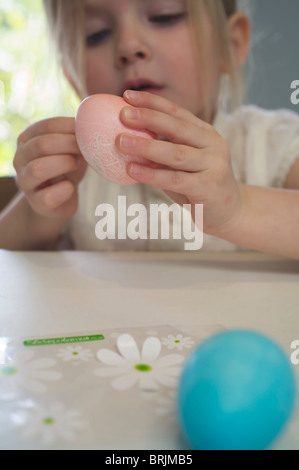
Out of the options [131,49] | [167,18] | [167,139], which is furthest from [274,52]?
[167,139]

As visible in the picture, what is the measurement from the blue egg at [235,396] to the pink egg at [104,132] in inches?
14.2

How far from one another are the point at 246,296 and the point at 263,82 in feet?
5.88

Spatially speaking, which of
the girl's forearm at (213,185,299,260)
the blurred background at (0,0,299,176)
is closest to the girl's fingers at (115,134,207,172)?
the girl's forearm at (213,185,299,260)

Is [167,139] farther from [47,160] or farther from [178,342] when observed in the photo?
[178,342]

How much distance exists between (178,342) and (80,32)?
83 cm

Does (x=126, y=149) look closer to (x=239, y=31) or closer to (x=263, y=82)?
(x=239, y=31)

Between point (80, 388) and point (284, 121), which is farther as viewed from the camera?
point (284, 121)

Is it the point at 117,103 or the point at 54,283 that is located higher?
the point at 117,103

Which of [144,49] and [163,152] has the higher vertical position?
[144,49]

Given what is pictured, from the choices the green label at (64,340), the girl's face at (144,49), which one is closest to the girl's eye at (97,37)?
the girl's face at (144,49)

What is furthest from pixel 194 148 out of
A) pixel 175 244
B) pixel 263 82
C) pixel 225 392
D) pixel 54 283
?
pixel 263 82

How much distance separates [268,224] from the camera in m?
0.74

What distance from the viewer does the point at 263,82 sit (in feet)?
7.17

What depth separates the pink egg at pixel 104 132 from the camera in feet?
1.97
